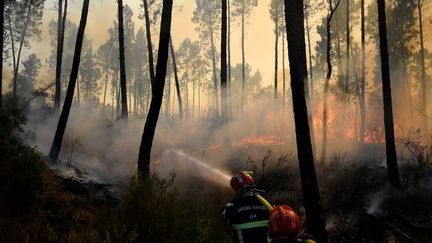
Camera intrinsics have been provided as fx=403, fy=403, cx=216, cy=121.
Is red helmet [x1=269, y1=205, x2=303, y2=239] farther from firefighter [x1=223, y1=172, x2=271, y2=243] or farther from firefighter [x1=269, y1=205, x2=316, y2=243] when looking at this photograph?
firefighter [x1=223, y1=172, x2=271, y2=243]

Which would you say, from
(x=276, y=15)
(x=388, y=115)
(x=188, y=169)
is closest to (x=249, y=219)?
(x=388, y=115)

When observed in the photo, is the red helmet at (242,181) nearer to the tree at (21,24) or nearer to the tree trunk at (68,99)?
the tree trunk at (68,99)

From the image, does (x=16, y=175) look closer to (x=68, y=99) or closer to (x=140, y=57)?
(x=68, y=99)

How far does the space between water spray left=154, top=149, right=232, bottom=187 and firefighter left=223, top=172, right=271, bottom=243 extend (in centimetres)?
828

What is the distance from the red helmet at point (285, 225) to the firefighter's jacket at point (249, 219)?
2030 millimetres

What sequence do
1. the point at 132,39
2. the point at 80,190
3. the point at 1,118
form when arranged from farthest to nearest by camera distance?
1. the point at 132,39
2. the point at 80,190
3. the point at 1,118

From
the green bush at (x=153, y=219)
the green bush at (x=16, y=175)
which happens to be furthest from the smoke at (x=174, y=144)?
the green bush at (x=153, y=219)

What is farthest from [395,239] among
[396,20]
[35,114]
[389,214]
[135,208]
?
[396,20]

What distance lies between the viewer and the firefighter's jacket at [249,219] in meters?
5.15

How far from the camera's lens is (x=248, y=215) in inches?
203

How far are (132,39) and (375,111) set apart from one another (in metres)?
34.0

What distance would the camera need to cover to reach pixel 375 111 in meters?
36.2

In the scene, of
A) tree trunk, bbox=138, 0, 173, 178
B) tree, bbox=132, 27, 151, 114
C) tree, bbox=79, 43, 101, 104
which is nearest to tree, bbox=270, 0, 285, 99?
tree trunk, bbox=138, 0, 173, 178

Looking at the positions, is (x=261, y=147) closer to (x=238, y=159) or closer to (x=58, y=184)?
(x=238, y=159)
